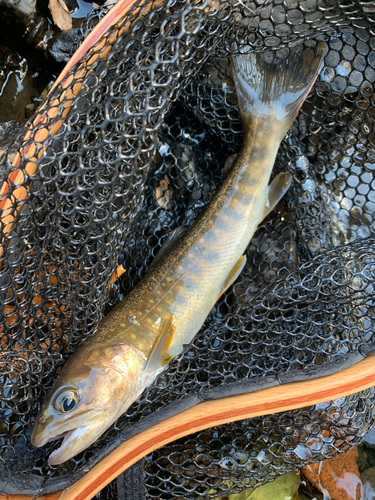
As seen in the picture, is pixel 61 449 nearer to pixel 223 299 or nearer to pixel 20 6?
pixel 223 299

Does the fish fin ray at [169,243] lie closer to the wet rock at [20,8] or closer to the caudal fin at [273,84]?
the caudal fin at [273,84]

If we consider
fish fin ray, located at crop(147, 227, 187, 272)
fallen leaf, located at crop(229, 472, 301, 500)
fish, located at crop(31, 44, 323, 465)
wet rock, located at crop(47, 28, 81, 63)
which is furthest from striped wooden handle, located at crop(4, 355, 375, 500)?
wet rock, located at crop(47, 28, 81, 63)

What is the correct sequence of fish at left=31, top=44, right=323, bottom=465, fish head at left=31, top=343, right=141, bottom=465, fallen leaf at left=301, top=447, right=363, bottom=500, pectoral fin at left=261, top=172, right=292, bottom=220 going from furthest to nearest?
fallen leaf at left=301, top=447, right=363, bottom=500, pectoral fin at left=261, top=172, right=292, bottom=220, fish at left=31, top=44, right=323, bottom=465, fish head at left=31, top=343, right=141, bottom=465

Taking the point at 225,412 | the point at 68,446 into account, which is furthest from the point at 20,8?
the point at 225,412

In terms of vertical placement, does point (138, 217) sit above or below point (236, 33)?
below

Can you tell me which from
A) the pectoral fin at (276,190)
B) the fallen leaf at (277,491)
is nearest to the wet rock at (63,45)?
the pectoral fin at (276,190)

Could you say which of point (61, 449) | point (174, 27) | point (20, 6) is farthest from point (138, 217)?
point (20, 6)

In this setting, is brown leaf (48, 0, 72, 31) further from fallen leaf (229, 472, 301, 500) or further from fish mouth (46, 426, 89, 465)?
fallen leaf (229, 472, 301, 500)
